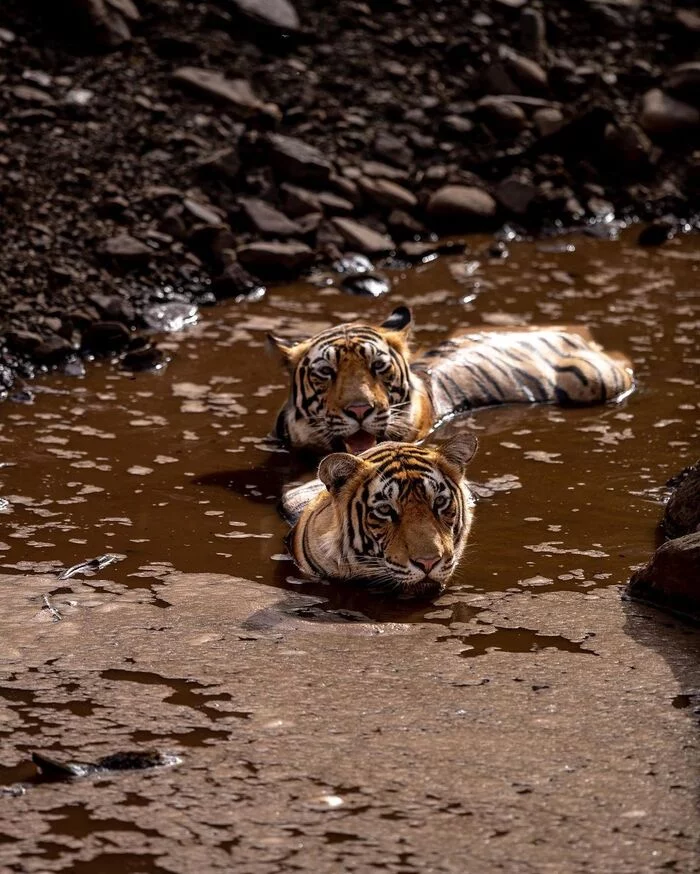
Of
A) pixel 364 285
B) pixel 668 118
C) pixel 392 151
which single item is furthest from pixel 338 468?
pixel 668 118

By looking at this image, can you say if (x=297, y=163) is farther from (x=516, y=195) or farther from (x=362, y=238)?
(x=516, y=195)

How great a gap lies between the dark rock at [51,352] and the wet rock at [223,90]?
3307 mm

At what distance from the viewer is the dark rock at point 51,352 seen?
Answer: 7.62 m

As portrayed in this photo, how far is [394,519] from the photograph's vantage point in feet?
16.0

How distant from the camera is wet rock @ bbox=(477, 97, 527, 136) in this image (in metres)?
11.1

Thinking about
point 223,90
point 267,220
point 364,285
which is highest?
point 223,90

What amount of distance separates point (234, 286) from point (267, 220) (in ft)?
2.71

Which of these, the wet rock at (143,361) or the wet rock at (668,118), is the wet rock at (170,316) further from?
the wet rock at (668,118)

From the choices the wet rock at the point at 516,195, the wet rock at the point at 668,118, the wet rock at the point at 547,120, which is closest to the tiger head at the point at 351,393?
the wet rock at the point at 516,195

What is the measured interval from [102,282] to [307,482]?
274 cm

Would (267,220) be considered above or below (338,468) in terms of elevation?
above

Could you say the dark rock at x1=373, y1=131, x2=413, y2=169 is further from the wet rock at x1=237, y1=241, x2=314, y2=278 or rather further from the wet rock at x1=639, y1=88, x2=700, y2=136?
the wet rock at x1=639, y1=88, x2=700, y2=136

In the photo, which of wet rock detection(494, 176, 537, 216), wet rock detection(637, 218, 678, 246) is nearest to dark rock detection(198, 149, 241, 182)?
wet rock detection(494, 176, 537, 216)

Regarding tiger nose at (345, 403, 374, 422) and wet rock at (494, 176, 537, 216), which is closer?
tiger nose at (345, 403, 374, 422)
